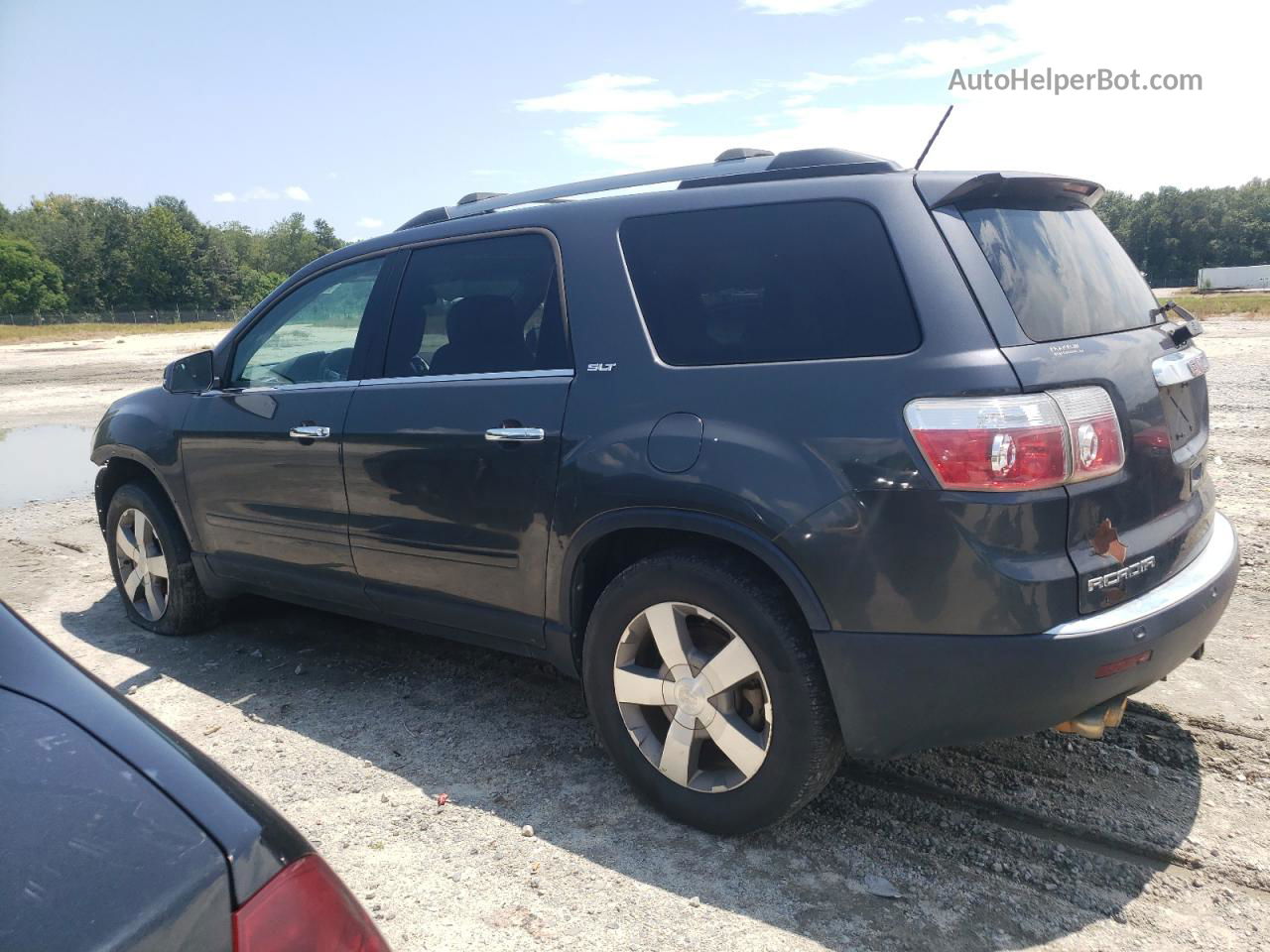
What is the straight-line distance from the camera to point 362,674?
4.55 meters

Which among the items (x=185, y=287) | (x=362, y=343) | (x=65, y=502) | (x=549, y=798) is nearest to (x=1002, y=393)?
(x=549, y=798)

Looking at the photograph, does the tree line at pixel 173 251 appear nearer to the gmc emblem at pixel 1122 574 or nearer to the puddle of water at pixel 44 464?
the puddle of water at pixel 44 464

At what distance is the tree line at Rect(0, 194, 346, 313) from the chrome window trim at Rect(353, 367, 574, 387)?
9816cm

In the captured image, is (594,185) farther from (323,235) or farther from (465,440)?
(323,235)

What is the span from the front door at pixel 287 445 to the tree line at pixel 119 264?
9725cm

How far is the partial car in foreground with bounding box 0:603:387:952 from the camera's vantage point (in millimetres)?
1169

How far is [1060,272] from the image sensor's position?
2.94m

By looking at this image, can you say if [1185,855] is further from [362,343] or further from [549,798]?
[362,343]

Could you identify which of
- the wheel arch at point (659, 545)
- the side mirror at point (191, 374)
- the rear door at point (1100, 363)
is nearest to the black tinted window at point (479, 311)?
the wheel arch at point (659, 545)

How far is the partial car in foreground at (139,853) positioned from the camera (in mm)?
1169

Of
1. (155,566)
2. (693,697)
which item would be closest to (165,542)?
(155,566)

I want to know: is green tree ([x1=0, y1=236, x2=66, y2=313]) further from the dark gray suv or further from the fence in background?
the dark gray suv

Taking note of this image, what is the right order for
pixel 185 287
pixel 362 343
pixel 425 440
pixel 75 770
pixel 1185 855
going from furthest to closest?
1. pixel 185 287
2. pixel 362 343
3. pixel 425 440
4. pixel 1185 855
5. pixel 75 770

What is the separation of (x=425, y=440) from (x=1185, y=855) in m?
2.77
